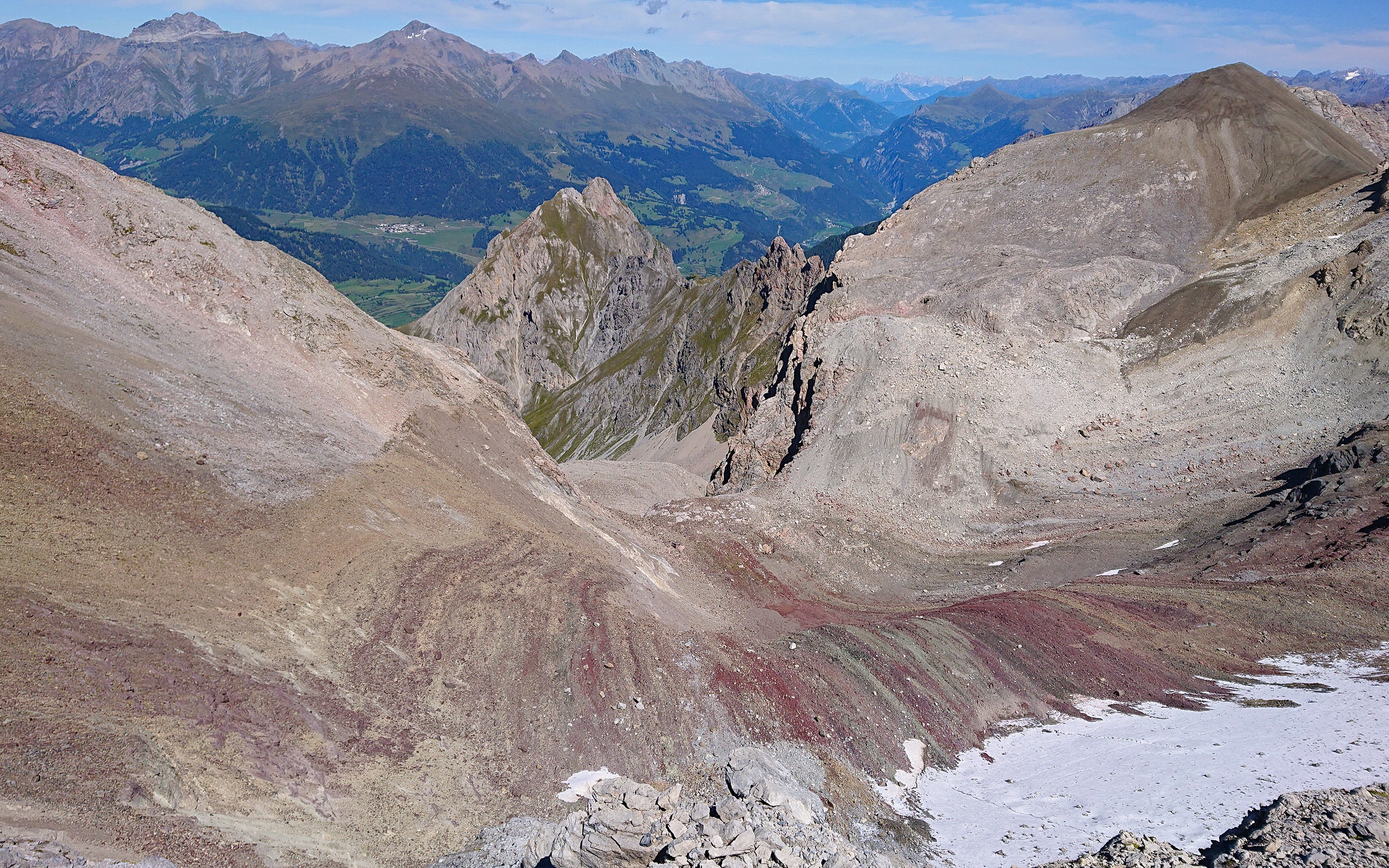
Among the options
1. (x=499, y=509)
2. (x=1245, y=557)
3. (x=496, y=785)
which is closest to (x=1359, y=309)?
(x=1245, y=557)

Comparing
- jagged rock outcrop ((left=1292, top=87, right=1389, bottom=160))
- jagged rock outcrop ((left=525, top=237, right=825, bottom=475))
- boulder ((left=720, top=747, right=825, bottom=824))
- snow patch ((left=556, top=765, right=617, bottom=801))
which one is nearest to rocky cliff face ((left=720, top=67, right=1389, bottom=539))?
jagged rock outcrop ((left=1292, top=87, right=1389, bottom=160))

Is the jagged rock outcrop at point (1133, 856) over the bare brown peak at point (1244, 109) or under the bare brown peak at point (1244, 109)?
under

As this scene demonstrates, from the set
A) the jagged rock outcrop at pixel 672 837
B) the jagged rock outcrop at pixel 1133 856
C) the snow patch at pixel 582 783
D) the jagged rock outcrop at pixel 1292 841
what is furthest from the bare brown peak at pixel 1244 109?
the snow patch at pixel 582 783

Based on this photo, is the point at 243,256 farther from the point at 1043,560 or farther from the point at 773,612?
the point at 1043,560

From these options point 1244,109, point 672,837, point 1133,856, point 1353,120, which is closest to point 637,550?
point 672,837

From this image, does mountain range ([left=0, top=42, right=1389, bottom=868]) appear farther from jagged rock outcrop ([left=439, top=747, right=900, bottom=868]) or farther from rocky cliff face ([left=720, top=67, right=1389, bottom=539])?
rocky cliff face ([left=720, top=67, right=1389, bottom=539])

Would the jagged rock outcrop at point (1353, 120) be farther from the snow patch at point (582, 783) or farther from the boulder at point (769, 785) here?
the snow patch at point (582, 783)
